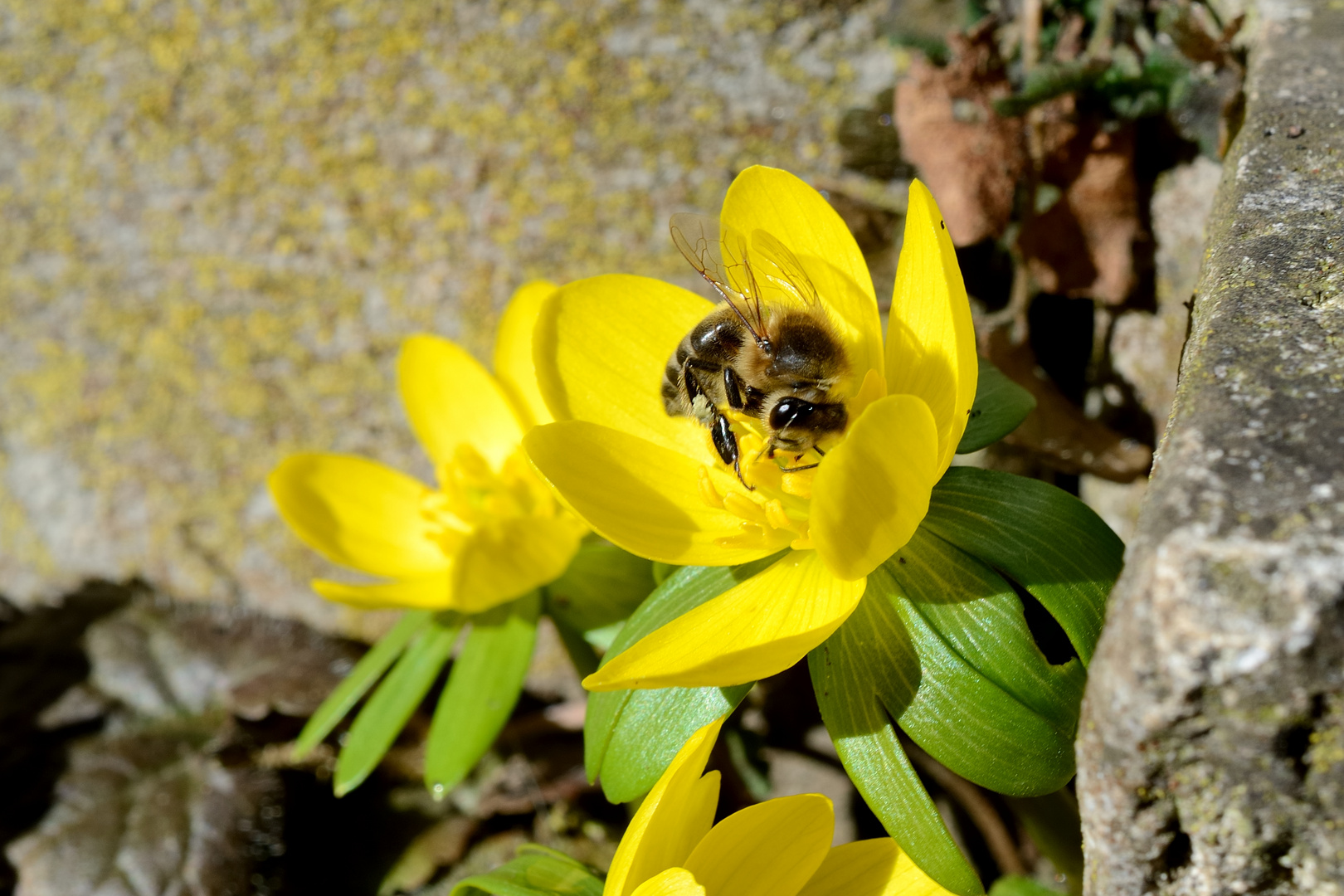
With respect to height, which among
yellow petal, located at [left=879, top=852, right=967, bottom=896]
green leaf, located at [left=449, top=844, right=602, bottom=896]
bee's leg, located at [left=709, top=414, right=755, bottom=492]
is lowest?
yellow petal, located at [left=879, top=852, right=967, bottom=896]

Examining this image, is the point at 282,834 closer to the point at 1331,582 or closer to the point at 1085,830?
the point at 1085,830

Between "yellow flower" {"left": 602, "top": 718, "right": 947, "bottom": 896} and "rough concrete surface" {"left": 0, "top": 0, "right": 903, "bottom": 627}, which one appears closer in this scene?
"yellow flower" {"left": 602, "top": 718, "right": 947, "bottom": 896}

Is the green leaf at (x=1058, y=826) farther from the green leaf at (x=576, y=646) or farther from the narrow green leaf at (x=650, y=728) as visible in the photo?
the green leaf at (x=576, y=646)

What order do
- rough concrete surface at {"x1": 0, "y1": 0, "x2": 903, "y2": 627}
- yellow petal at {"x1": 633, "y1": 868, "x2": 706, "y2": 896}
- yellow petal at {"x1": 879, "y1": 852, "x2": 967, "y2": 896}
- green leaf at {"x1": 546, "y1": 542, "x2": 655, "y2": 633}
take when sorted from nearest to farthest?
yellow petal at {"x1": 633, "y1": 868, "x2": 706, "y2": 896}
yellow petal at {"x1": 879, "y1": 852, "x2": 967, "y2": 896}
green leaf at {"x1": 546, "y1": 542, "x2": 655, "y2": 633}
rough concrete surface at {"x1": 0, "y1": 0, "x2": 903, "y2": 627}

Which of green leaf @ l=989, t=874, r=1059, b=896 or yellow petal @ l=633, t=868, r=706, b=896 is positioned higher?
yellow petal @ l=633, t=868, r=706, b=896

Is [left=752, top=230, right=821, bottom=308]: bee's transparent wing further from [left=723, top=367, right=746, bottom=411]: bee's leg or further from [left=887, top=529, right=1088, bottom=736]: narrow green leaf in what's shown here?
[left=887, top=529, right=1088, bottom=736]: narrow green leaf

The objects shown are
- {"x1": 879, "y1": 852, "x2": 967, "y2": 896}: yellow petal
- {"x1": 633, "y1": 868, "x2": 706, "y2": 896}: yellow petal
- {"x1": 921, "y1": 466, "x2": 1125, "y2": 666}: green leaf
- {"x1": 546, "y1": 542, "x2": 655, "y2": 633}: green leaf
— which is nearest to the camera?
{"x1": 633, "y1": 868, "x2": 706, "y2": 896}: yellow petal

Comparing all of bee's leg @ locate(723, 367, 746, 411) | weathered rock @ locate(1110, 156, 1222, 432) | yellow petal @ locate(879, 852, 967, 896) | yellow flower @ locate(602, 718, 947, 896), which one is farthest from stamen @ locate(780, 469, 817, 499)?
weathered rock @ locate(1110, 156, 1222, 432)
